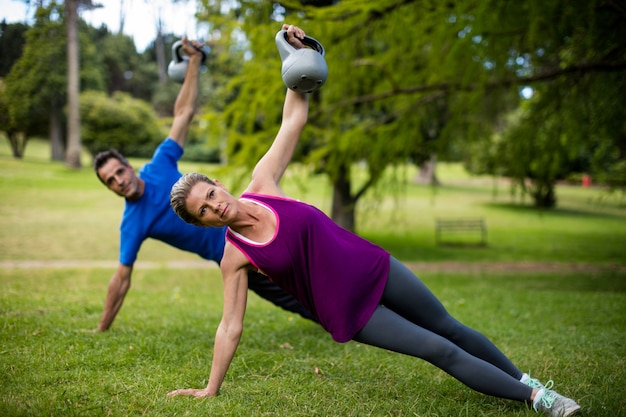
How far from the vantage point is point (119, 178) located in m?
4.15

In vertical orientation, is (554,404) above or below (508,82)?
below

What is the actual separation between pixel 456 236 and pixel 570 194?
16585mm

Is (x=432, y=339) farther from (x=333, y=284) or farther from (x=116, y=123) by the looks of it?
(x=116, y=123)

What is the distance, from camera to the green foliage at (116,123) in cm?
2938

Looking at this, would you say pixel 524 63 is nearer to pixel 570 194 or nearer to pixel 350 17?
pixel 350 17

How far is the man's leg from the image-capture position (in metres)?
4.22

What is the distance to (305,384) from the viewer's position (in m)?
3.40

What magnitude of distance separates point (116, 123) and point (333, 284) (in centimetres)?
2994

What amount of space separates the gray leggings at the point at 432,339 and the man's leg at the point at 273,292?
52.3 inches

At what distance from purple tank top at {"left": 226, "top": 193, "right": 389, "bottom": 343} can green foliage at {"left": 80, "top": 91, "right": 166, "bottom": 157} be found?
93.2 ft

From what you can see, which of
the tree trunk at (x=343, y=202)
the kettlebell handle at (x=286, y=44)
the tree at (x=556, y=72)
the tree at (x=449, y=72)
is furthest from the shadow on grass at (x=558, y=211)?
the kettlebell handle at (x=286, y=44)

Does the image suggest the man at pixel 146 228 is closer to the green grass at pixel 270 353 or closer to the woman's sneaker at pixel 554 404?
the green grass at pixel 270 353

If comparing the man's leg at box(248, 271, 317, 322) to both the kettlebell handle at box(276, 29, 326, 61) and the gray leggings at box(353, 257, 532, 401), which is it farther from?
the kettlebell handle at box(276, 29, 326, 61)

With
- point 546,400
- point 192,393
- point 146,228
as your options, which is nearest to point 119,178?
point 146,228
